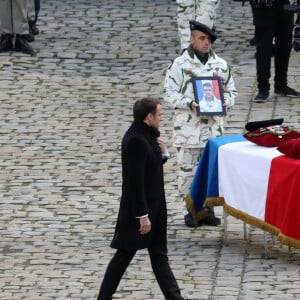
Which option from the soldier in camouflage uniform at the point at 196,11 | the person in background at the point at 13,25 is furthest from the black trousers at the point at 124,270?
the person in background at the point at 13,25

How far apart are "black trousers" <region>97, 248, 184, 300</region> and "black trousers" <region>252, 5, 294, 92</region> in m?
6.65

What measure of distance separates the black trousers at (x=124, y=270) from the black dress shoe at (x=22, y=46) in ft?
31.2

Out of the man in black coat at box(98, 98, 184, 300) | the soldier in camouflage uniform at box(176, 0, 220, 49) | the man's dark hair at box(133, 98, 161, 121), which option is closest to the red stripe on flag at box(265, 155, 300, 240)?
the man in black coat at box(98, 98, 184, 300)

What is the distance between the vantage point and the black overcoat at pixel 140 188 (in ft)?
38.4

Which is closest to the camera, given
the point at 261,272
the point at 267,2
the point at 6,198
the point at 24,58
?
the point at 261,272

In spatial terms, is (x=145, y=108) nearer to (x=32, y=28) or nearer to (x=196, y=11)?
(x=196, y=11)

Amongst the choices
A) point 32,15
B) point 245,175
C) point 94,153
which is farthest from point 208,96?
point 32,15

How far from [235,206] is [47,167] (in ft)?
11.3

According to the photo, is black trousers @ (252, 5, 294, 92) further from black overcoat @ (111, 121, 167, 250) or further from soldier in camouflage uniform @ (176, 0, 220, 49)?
black overcoat @ (111, 121, 167, 250)

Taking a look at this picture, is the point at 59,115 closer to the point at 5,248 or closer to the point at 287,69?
the point at 287,69

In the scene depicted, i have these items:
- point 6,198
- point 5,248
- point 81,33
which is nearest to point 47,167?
point 6,198

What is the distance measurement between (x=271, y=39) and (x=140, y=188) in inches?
275

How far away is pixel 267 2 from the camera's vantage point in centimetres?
1791

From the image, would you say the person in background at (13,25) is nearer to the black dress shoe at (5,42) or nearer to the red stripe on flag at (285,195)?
the black dress shoe at (5,42)
